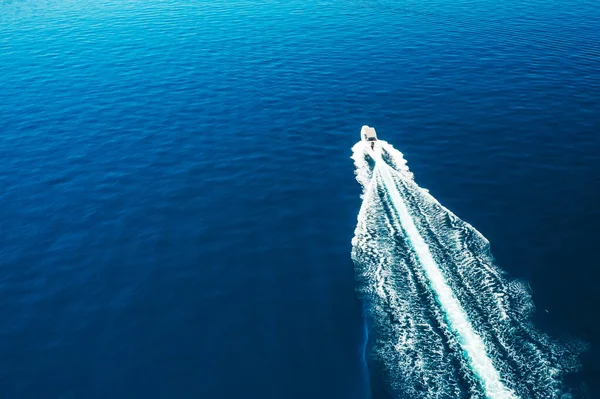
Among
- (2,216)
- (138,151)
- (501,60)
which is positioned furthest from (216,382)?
(501,60)

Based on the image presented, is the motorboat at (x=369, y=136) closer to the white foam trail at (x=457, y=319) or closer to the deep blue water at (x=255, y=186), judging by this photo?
the deep blue water at (x=255, y=186)

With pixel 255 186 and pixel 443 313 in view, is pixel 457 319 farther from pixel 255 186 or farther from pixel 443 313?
pixel 255 186

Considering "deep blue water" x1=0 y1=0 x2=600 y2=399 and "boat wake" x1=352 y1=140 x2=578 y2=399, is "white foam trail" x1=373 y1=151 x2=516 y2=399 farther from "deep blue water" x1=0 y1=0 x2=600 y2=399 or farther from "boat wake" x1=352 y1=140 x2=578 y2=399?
"deep blue water" x1=0 y1=0 x2=600 y2=399

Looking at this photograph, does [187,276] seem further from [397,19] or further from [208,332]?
[397,19]

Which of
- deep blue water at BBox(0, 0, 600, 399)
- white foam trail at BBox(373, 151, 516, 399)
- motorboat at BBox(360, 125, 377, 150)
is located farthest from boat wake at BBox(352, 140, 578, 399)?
motorboat at BBox(360, 125, 377, 150)

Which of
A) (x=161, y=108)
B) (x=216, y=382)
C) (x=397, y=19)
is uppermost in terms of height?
(x=397, y=19)

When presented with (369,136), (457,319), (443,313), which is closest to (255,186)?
(369,136)
